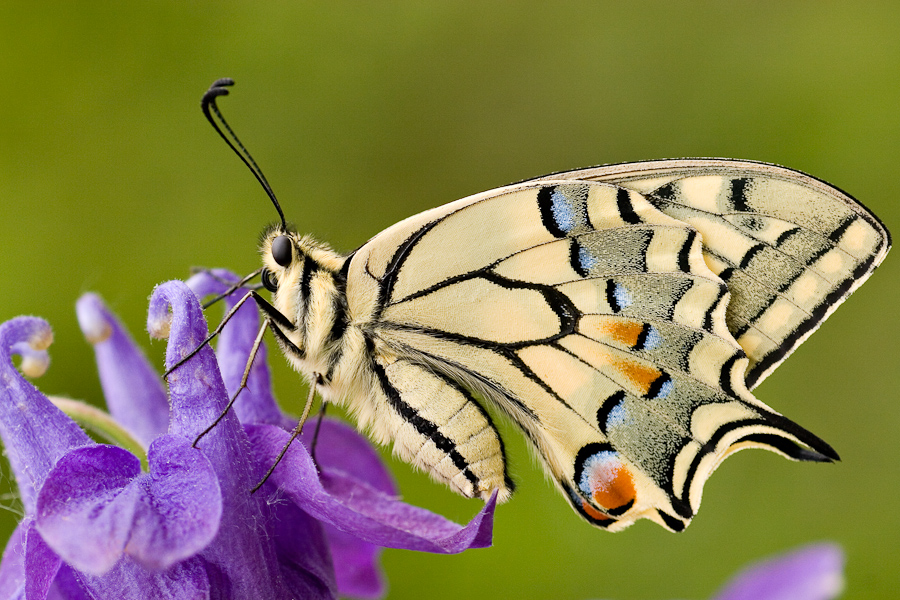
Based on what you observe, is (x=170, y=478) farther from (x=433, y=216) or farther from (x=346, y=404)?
(x=433, y=216)

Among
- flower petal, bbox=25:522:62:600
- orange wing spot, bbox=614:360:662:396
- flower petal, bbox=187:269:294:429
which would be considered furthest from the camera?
orange wing spot, bbox=614:360:662:396

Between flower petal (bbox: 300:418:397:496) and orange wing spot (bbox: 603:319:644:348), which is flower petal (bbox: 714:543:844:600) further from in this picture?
flower petal (bbox: 300:418:397:496)

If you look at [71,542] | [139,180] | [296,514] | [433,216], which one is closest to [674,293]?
[433,216]

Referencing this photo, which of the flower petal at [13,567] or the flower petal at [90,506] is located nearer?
→ the flower petal at [90,506]

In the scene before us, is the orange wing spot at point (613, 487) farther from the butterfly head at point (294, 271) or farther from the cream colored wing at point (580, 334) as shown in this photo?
the butterfly head at point (294, 271)

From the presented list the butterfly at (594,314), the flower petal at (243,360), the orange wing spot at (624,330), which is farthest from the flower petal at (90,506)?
the orange wing spot at (624,330)

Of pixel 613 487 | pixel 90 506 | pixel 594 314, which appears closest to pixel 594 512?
pixel 613 487

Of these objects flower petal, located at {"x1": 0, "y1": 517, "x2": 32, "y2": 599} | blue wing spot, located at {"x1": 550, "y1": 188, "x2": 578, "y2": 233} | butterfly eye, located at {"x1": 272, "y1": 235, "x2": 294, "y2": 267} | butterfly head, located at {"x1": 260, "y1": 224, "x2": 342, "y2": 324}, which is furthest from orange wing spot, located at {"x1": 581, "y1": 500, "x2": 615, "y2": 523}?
flower petal, located at {"x1": 0, "y1": 517, "x2": 32, "y2": 599}
